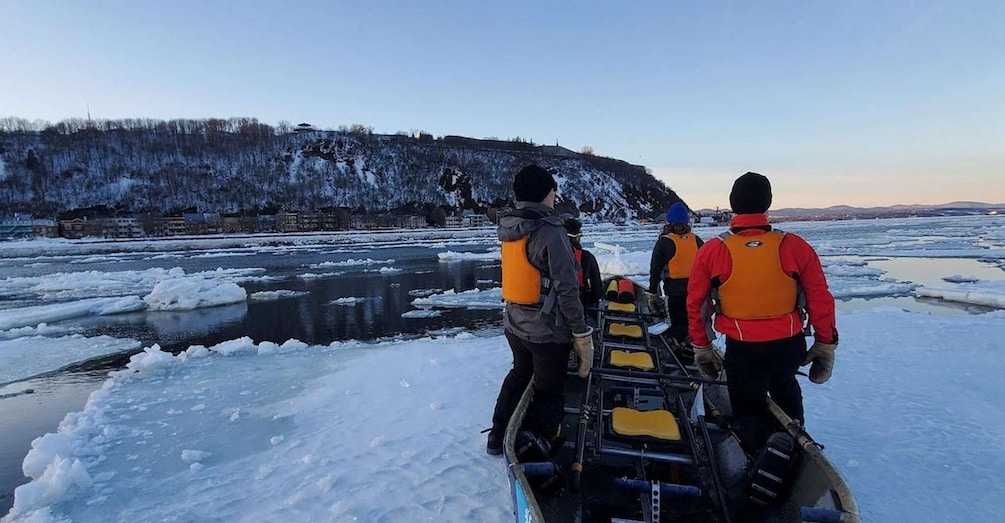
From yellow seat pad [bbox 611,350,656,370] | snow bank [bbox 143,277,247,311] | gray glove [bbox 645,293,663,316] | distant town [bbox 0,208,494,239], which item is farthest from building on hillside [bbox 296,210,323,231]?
yellow seat pad [bbox 611,350,656,370]

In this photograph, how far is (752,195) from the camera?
2.72 metres

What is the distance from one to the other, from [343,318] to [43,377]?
6.32 m

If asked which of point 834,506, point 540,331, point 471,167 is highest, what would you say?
point 471,167

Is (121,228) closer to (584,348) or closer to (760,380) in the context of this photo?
(584,348)

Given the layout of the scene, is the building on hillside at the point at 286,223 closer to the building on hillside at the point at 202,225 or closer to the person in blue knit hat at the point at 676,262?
the building on hillside at the point at 202,225

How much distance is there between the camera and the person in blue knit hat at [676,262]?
212 inches

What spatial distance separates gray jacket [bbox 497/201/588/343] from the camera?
2943mm

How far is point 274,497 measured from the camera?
3.36 metres

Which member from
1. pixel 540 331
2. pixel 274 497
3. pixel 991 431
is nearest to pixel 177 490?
pixel 274 497

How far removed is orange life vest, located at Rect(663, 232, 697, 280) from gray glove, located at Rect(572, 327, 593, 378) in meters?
2.68

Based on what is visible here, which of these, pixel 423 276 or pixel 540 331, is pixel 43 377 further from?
pixel 423 276

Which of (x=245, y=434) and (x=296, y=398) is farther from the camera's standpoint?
(x=296, y=398)

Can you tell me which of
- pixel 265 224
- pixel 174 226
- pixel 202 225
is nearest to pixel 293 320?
pixel 174 226

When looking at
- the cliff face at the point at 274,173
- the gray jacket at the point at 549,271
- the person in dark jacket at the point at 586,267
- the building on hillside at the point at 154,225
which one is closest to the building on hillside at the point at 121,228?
the building on hillside at the point at 154,225
